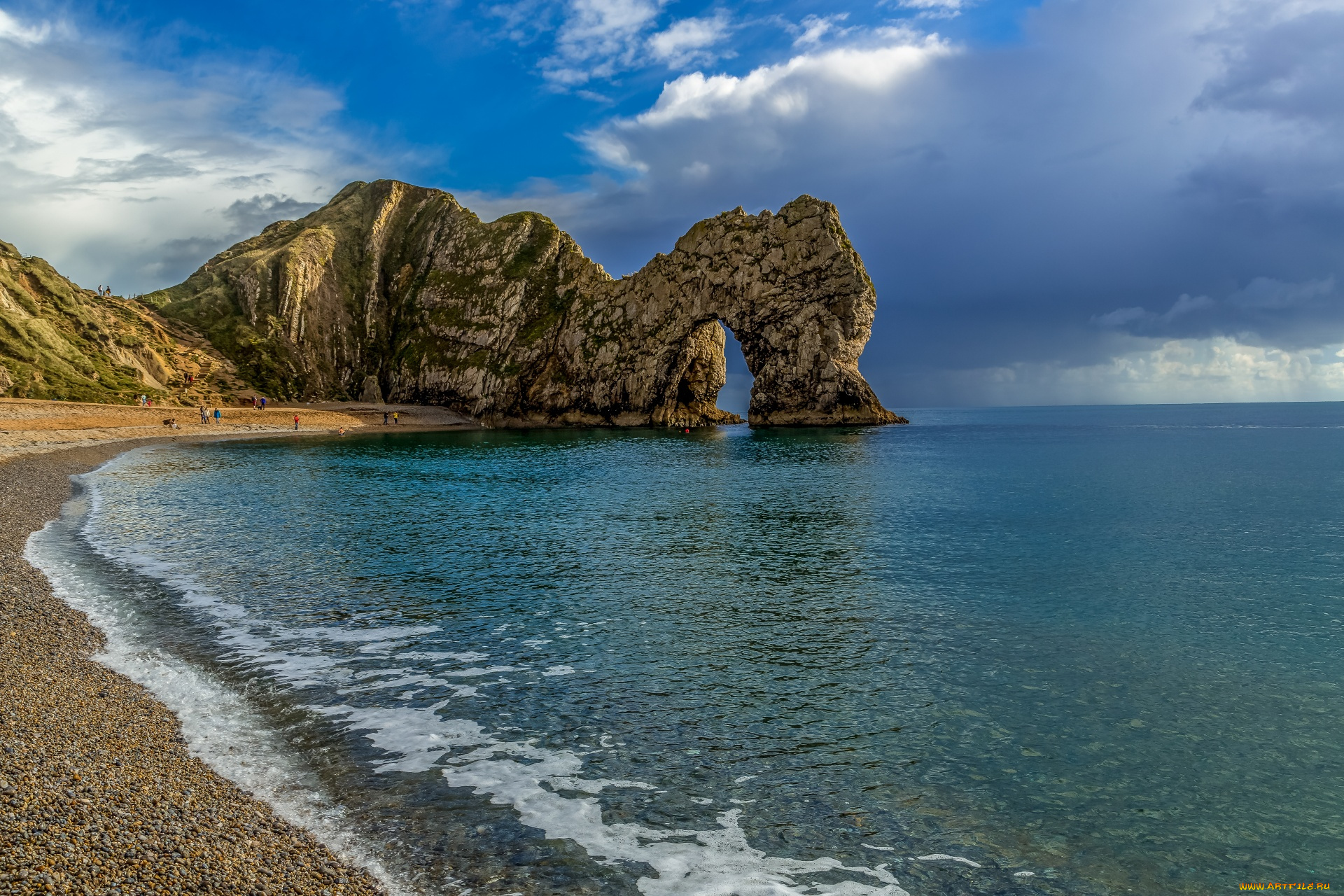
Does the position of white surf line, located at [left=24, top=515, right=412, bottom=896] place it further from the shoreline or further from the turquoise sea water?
the shoreline

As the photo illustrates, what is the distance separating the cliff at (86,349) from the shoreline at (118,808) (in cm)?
11028

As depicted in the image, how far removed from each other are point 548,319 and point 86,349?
8115 cm

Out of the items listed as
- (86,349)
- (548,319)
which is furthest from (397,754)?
(548,319)

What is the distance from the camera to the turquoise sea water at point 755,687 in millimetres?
9680

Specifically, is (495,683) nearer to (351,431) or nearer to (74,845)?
(74,845)

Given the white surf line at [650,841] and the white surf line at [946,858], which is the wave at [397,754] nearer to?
the white surf line at [650,841]

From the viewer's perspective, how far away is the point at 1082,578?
2556 centimetres

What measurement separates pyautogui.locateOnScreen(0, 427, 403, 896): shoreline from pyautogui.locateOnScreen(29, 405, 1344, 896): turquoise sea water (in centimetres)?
62

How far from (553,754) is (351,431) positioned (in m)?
124

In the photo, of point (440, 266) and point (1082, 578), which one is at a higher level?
point (440, 266)

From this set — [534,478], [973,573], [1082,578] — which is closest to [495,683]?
[973,573]

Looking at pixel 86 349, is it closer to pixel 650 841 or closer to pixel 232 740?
pixel 232 740

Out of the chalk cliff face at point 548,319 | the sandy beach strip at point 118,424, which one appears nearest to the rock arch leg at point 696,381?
the chalk cliff face at point 548,319

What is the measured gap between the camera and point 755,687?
15.6 metres
